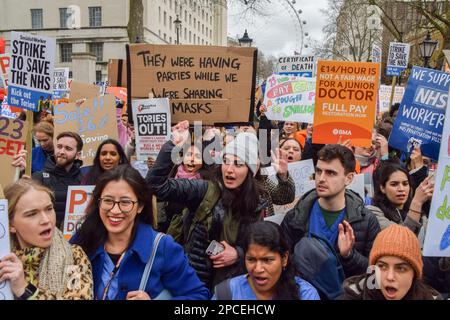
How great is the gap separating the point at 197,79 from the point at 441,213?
8.04 ft

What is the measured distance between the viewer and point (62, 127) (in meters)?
5.10

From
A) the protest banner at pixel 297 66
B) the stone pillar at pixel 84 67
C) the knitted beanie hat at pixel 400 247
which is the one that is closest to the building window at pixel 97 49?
the stone pillar at pixel 84 67

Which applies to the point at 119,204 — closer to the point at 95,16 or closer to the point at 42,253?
the point at 42,253

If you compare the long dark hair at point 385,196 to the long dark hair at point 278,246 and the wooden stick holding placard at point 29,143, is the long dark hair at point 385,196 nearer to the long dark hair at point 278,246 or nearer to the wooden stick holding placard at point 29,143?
the long dark hair at point 278,246

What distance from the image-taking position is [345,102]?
501 cm

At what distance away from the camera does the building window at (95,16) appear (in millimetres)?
48969

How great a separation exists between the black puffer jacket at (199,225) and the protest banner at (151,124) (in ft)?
2.64

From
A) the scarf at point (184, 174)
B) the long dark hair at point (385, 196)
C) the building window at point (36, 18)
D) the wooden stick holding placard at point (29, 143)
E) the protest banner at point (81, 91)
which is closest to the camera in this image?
the long dark hair at point (385, 196)

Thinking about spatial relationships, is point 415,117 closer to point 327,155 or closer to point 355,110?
point 355,110

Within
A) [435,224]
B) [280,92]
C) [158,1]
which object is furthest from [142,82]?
[158,1]

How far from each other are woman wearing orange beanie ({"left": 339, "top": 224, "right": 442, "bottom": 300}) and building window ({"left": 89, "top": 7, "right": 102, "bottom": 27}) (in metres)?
50.0

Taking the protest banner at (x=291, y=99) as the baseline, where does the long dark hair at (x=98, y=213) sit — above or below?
below

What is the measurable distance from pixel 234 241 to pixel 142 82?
1.83 meters

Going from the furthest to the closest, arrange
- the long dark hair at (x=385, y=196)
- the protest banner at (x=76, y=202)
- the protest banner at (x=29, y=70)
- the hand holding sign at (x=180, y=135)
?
1. the protest banner at (x=29, y=70)
2. the protest banner at (x=76, y=202)
3. the long dark hair at (x=385, y=196)
4. the hand holding sign at (x=180, y=135)
